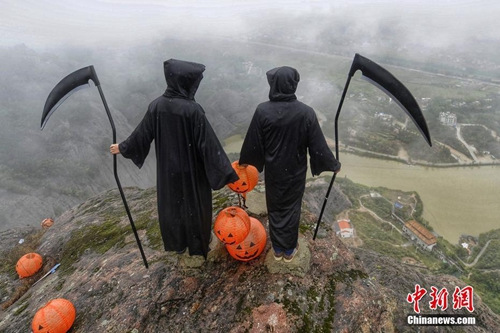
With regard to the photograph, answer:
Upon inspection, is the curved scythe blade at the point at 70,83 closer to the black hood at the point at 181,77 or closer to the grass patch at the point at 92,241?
the black hood at the point at 181,77

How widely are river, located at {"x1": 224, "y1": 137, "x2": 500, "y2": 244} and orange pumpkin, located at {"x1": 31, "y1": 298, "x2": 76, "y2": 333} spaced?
118ft

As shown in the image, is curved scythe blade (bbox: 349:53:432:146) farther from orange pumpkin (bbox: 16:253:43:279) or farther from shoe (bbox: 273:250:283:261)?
orange pumpkin (bbox: 16:253:43:279)

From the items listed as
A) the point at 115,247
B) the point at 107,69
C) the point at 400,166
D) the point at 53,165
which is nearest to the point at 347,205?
the point at 400,166

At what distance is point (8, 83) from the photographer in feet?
171

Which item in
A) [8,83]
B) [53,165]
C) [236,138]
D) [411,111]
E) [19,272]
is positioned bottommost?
[236,138]

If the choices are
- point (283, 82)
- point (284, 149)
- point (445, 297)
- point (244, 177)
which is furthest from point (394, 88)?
point (445, 297)

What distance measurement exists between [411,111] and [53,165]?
40.8m

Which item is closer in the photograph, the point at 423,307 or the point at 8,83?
the point at 423,307

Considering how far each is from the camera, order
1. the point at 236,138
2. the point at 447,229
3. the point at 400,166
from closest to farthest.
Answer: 1. the point at 447,229
2. the point at 400,166
3. the point at 236,138

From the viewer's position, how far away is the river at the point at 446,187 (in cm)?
3469

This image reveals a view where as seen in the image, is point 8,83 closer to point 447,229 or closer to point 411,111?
point 411,111

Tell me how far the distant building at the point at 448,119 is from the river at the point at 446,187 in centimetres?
2038

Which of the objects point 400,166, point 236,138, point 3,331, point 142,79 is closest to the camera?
point 3,331

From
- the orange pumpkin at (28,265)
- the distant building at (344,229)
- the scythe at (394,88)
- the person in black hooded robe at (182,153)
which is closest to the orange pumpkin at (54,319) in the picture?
the person in black hooded robe at (182,153)
